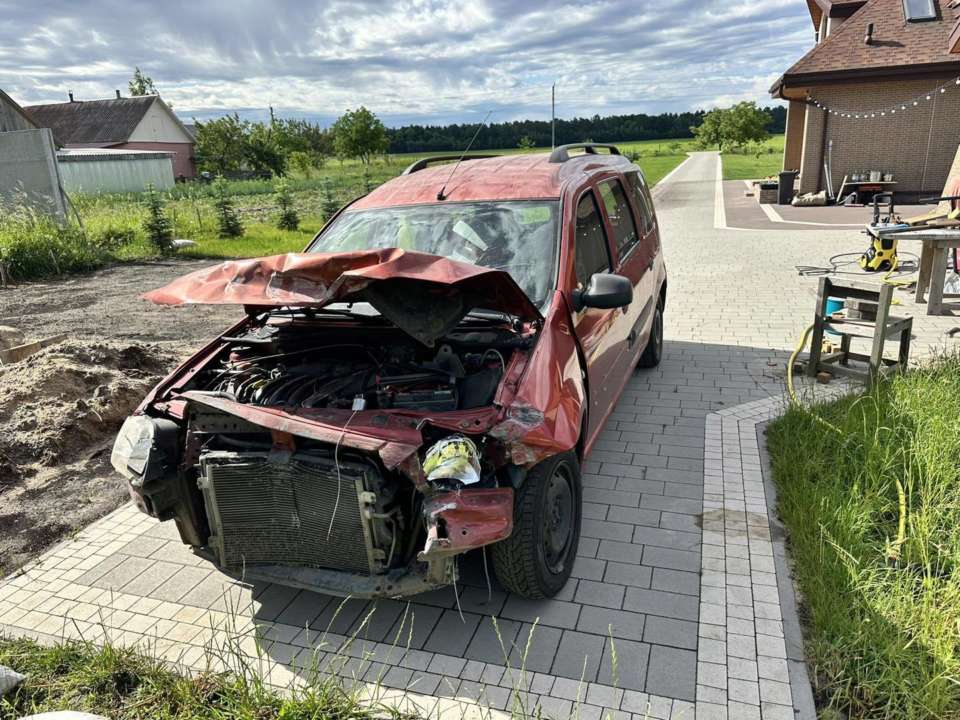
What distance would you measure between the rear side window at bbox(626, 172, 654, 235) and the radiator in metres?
4.19

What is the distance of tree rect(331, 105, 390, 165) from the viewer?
62.1 meters

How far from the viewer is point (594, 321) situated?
163 inches

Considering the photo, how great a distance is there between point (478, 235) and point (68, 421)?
13.0 feet

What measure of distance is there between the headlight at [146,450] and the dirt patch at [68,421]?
5.05 ft

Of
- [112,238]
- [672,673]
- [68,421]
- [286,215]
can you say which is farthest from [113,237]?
[672,673]

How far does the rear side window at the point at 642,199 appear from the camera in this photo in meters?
6.28

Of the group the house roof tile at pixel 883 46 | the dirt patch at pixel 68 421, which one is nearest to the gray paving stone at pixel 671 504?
the dirt patch at pixel 68 421

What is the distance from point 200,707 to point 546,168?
3.90 m

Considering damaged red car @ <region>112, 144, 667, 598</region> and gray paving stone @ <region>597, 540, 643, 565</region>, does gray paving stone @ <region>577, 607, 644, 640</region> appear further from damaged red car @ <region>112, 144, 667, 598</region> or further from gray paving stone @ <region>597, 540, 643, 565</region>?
gray paving stone @ <region>597, 540, 643, 565</region>

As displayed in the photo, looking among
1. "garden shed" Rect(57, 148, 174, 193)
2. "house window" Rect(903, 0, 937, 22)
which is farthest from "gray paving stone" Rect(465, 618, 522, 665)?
"garden shed" Rect(57, 148, 174, 193)

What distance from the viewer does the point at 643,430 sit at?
217 inches

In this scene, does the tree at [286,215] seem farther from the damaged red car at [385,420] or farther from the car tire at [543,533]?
the car tire at [543,533]

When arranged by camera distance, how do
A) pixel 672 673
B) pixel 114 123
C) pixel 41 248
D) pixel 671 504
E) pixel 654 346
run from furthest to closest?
pixel 114 123, pixel 41 248, pixel 654 346, pixel 671 504, pixel 672 673

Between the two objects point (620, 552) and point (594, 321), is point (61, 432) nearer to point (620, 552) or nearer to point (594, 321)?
point (594, 321)
